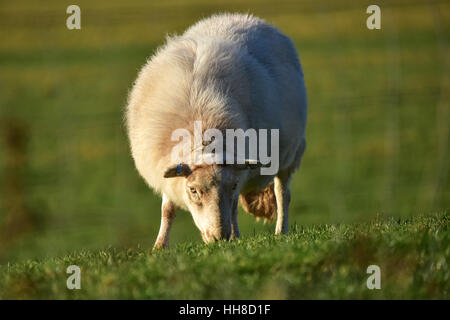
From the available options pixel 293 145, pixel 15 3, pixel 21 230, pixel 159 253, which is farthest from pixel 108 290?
pixel 15 3

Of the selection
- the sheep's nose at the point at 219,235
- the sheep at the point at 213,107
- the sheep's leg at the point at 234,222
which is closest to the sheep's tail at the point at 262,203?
the sheep at the point at 213,107

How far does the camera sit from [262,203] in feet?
32.9

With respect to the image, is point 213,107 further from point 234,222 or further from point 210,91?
point 234,222

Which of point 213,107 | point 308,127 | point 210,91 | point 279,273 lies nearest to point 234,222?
point 213,107

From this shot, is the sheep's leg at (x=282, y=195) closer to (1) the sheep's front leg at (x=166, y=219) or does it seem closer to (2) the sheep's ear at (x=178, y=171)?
(1) the sheep's front leg at (x=166, y=219)

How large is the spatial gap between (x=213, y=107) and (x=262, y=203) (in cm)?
242

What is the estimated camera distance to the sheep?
24.5 feet

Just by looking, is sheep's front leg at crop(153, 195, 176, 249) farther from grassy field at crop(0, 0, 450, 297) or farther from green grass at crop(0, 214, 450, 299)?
green grass at crop(0, 214, 450, 299)

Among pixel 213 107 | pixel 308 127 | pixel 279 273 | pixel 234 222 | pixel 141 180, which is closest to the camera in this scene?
pixel 279 273

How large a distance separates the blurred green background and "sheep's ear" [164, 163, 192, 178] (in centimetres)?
360

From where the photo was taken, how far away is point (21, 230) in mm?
5766

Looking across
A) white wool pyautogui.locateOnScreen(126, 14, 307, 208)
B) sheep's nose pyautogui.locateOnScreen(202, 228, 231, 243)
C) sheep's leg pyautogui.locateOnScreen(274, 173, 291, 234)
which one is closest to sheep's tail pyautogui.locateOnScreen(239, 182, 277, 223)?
sheep's leg pyautogui.locateOnScreen(274, 173, 291, 234)

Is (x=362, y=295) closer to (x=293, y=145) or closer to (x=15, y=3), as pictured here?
(x=293, y=145)
